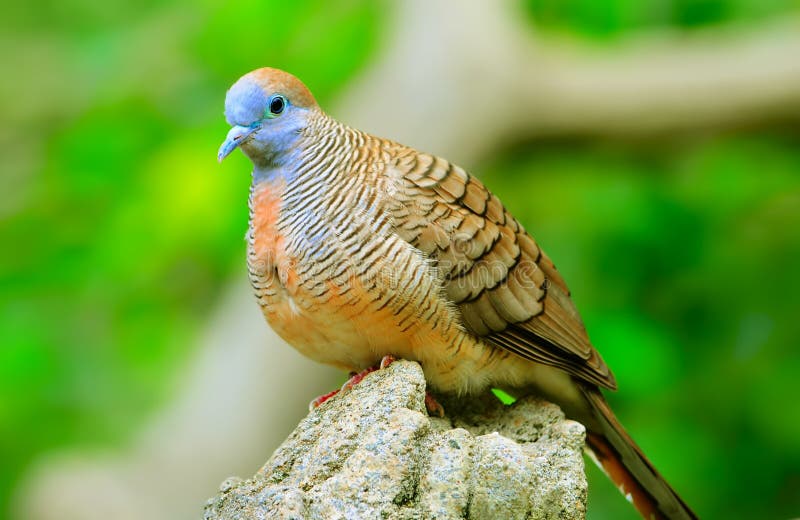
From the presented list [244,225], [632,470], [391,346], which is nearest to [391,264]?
[391,346]

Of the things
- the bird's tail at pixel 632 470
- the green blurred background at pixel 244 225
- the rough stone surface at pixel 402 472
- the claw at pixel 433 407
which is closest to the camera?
the rough stone surface at pixel 402 472

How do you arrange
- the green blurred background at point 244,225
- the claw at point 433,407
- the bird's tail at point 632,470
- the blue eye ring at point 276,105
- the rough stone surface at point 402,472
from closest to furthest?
the rough stone surface at point 402,472, the blue eye ring at point 276,105, the claw at point 433,407, the bird's tail at point 632,470, the green blurred background at point 244,225

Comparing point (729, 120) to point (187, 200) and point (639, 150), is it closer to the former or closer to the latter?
point (639, 150)

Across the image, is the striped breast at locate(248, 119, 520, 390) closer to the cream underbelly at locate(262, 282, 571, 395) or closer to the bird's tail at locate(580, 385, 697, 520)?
the cream underbelly at locate(262, 282, 571, 395)

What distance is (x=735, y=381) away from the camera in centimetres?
557

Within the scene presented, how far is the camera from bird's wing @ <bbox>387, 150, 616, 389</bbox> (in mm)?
3209

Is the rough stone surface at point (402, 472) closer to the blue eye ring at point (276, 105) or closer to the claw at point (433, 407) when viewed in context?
the claw at point (433, 407)

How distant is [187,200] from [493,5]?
241cm

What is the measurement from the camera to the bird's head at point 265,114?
3.11m

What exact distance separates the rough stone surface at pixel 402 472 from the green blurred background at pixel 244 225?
2.78m

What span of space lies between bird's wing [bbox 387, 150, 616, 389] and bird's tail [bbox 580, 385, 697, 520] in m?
0.16

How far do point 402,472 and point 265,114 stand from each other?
1266 mm

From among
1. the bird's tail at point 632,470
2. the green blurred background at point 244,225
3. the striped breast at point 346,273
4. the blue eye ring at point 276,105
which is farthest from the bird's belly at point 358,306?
the green blurred background at point 244,225

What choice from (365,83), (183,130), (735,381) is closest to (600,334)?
(735,381)
